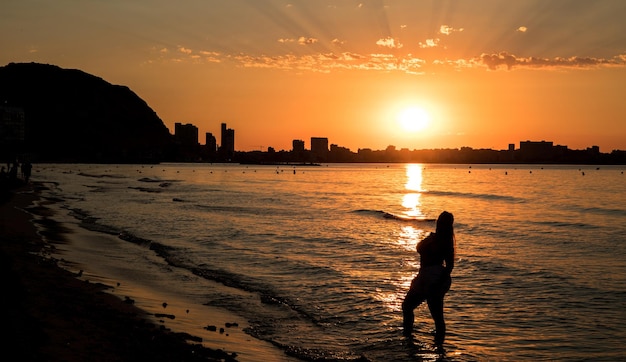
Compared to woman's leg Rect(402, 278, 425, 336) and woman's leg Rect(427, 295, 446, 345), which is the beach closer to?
woman's leg Rect(402, 278, 425, 336)

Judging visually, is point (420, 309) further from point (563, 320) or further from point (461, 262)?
point (461, 262)

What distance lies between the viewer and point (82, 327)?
9.91 m

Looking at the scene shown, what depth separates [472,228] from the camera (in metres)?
36.2

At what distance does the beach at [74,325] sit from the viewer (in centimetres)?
833

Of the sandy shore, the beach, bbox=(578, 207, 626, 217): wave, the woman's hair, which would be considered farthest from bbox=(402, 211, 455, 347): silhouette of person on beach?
bbox=(578, 207, 626, 217): wave

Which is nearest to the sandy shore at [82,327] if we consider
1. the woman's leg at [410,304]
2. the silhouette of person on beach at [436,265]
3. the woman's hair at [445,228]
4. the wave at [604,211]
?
the woman's leg at [410,304]

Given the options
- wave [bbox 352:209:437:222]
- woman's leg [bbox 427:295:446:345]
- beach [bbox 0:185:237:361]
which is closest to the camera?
beach [bbox 0:185:237:361]

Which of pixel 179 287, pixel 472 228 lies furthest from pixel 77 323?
pixel 472 228

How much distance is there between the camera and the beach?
8328 mm

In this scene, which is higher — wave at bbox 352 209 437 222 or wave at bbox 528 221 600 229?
wave at bbox 528 221 600 229

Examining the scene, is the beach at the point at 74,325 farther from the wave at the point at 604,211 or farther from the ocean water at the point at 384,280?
the wave at the point at 604,211

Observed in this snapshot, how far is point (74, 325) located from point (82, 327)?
0.15 m

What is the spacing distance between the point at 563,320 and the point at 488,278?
17.2 ft

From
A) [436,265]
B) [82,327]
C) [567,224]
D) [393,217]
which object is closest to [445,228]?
[436,265]
